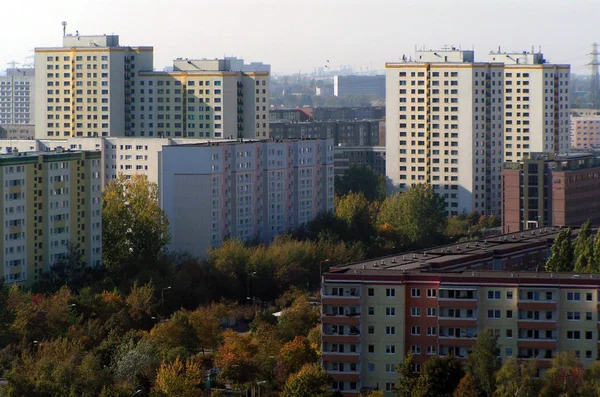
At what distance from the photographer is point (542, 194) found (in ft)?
145

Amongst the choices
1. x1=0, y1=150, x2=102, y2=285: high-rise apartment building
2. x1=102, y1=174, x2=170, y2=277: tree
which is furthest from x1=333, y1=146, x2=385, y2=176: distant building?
x1=0, y1=150, x2=102, y2=285: high-rise apartment building

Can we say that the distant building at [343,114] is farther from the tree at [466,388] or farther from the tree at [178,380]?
the tree at [466,388]

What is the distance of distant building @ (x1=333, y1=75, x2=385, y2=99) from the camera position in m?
138

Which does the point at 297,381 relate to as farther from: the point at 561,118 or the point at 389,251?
the point at 561,118

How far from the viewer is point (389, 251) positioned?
147ft

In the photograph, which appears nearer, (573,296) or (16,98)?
(573,296)

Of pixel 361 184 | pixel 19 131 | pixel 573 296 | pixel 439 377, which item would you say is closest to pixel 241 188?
pixel 361 184

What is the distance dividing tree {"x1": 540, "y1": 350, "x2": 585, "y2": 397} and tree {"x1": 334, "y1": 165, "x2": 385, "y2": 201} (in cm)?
3265

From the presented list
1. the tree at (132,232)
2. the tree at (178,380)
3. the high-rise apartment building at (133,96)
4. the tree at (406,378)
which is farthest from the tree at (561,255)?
the high-rise apartment building at (133,96)

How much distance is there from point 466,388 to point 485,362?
2.04 ft

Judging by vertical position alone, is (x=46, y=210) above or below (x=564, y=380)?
above

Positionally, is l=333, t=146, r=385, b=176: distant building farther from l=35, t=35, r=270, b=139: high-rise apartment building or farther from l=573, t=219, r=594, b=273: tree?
l=573, t=219, r=594, b=273: tree

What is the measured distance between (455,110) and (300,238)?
12459mm

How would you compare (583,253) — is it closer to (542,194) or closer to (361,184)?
(542,194)
